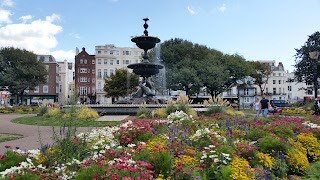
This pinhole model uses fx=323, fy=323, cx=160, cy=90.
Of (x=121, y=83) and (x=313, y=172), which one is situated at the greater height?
(x=121, y=83)

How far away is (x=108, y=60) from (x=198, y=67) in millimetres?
42924

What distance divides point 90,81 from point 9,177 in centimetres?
8365

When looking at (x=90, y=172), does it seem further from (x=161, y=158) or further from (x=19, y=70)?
(x=19, y=70)

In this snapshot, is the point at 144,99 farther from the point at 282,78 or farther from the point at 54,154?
the point at 282,78

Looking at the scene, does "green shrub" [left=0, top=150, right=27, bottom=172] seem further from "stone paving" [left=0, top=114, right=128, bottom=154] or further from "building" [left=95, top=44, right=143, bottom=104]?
"building" [left=95, top=44, right=143, bottom=104]

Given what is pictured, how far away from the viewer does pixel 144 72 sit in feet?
79.2

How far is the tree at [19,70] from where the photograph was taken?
57.0 m

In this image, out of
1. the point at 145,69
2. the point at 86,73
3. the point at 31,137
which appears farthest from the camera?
the point at 86,73

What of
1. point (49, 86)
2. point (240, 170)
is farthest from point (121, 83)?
point (240, 170)

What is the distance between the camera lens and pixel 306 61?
44.8 metres

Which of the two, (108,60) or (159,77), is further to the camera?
(108,60)

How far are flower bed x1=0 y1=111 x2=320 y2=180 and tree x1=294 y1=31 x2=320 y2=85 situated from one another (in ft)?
133

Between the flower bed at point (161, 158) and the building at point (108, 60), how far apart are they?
257 feet

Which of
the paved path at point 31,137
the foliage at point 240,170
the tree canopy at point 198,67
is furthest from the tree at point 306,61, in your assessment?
the foliage at point 240,170
